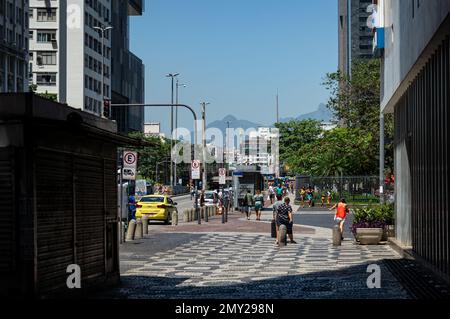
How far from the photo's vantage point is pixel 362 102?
259ft

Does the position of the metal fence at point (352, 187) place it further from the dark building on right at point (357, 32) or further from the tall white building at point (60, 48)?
the dark building on right at point (357, 32)

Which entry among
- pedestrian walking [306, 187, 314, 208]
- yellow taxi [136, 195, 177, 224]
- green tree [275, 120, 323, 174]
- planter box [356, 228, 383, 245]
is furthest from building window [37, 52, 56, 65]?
planter box [356, 228, 383, 245]

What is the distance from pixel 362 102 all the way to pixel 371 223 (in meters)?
Answer: 50.9

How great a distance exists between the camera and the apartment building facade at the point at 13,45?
8550 cm

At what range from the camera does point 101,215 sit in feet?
51.7

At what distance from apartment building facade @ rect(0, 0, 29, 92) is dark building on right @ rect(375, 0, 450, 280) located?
202 ft

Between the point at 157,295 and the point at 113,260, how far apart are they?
2.20 m

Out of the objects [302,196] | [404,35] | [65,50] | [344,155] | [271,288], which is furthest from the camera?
[65,50]

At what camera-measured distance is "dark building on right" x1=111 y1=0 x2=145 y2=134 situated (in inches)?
4998

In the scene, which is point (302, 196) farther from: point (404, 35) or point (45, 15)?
point (404, 35)

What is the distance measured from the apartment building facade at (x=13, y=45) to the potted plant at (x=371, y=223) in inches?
2416

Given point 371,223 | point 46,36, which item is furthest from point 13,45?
point 371,223

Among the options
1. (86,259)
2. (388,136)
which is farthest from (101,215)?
(388,136)
